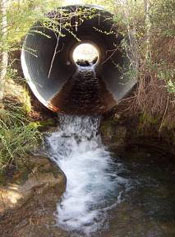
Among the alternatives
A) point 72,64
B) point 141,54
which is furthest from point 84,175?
point 72,64

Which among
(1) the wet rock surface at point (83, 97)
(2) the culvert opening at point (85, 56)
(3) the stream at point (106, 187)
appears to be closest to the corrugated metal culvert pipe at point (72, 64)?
(1) the wet rock surface at point (83, 97)

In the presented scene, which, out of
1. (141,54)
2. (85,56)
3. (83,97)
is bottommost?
(83,97)

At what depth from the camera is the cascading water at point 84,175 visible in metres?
5.45

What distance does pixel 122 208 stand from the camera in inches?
223

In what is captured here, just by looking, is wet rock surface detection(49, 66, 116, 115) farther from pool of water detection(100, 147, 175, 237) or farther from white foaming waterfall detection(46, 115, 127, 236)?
pool of water detection(100, 147, 175, 237)

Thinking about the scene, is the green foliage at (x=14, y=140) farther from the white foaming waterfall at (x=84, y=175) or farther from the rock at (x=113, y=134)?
the rock at (x=113, y=134)

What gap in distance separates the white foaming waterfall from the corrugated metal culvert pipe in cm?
80

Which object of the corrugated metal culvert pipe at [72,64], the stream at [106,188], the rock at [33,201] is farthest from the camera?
the corrugated metal culvert pipe at [72,64]

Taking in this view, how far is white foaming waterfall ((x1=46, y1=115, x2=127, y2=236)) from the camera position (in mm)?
5445

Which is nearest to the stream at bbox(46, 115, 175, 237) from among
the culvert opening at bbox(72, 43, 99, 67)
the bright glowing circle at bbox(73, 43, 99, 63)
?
the culvert opening at bbox(72, 43, 99, 67)

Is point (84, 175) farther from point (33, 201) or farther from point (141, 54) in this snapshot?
point (141, 54)

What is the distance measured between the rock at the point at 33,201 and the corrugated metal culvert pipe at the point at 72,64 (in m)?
2.30

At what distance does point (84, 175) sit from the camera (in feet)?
22.8

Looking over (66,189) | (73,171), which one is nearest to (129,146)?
(73,171)
